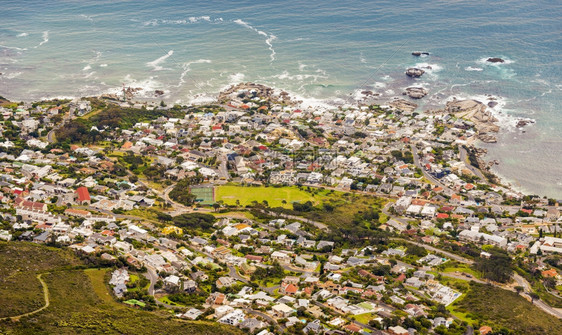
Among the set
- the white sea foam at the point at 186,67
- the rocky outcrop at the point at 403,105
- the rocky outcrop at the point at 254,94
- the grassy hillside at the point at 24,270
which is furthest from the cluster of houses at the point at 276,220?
the white sea foam at the point at 186,67

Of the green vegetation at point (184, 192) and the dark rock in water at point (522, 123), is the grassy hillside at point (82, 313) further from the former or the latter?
the dark rock in water at point (522, 123)

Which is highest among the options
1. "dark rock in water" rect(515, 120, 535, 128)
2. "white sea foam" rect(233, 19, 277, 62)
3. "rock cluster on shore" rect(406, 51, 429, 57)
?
"white sea foam" rect(233, 19, 277, 62)

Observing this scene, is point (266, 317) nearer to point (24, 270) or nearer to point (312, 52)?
point (24, 270)

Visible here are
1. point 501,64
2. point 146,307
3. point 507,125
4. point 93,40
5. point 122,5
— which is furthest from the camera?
point 122,5

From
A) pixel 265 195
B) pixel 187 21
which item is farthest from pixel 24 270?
pixel 187 21

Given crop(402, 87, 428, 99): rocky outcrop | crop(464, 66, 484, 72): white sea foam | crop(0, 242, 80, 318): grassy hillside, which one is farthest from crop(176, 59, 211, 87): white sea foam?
crop(0, 242, 80, 318): grassy hillside

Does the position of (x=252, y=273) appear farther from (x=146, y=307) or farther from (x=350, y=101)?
(x=350, y=101)

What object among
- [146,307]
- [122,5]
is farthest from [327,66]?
[146,307]

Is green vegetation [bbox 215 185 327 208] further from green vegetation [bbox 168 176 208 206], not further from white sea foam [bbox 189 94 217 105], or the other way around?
white sea foam [bbox 189 94 217 105]
